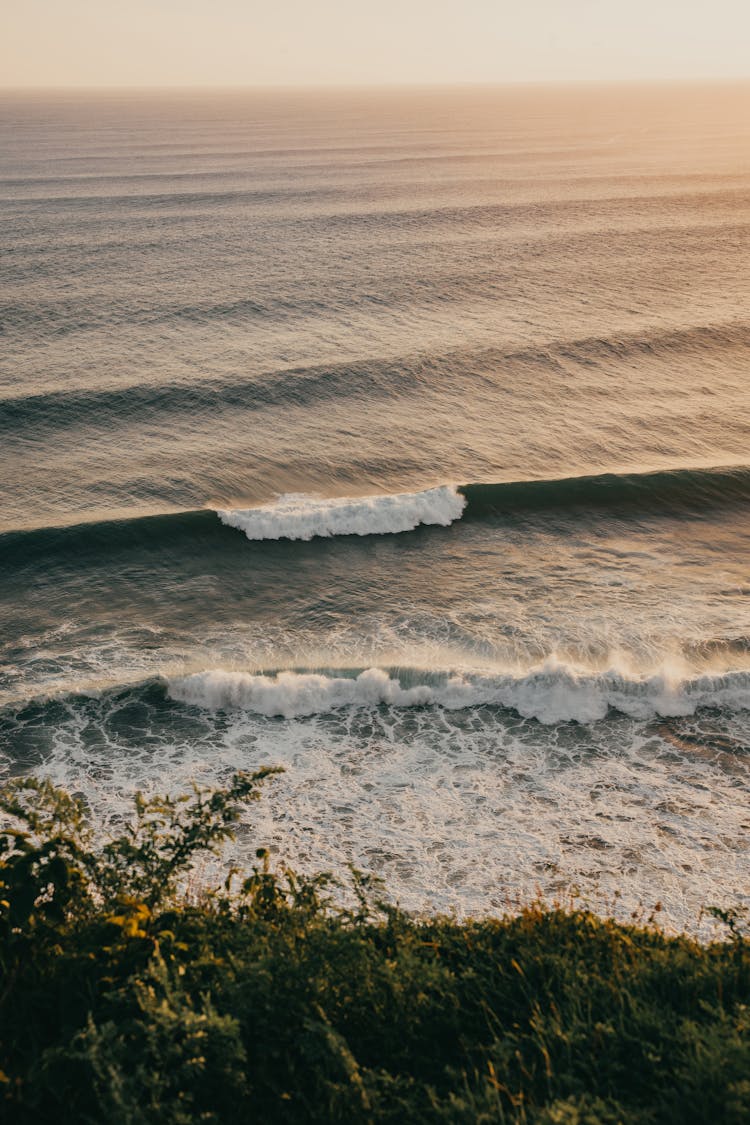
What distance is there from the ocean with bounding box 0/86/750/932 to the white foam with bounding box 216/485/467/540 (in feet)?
0.27

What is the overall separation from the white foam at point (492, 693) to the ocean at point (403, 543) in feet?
0.18

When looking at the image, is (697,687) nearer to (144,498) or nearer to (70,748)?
(70,748)

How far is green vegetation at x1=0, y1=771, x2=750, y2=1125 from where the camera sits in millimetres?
6637

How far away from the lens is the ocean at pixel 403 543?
13578 mm

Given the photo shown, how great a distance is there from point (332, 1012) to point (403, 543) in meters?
14.7

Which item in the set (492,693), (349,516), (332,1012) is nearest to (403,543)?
(349,516)

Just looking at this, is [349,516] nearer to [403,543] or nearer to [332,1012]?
[403,543]

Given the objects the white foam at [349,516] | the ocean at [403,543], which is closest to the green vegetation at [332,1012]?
the ocean at [403,543]

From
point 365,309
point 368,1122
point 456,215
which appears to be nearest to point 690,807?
point 368,1122

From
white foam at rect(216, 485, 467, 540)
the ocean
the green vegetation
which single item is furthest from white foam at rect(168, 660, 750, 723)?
the green vegetation

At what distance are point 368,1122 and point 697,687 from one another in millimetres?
11212

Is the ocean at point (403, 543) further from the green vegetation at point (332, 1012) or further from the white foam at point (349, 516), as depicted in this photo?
the green vegetation at point (332, 1012)

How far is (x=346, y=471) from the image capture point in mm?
24516

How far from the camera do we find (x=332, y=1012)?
7.59m
